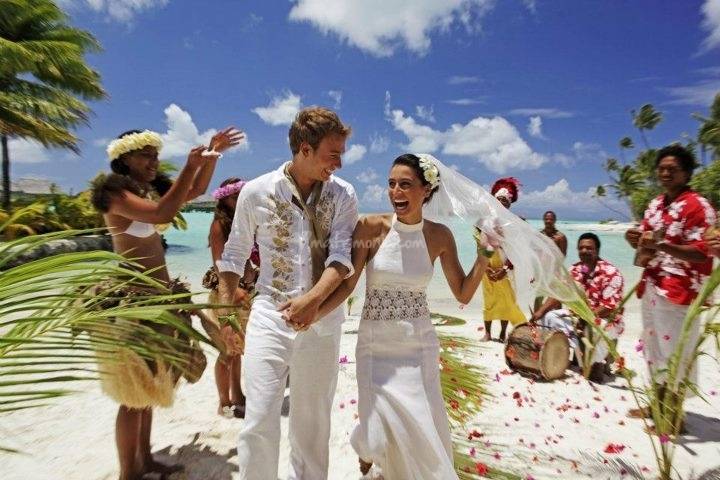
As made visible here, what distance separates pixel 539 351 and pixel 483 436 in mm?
2135

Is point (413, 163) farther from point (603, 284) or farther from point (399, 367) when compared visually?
point (603, 284)

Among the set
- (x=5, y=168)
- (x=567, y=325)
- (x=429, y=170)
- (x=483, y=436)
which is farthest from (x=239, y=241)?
(x=5, y=168)

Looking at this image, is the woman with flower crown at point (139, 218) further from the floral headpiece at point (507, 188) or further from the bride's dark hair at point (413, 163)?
the floral headpiece at point (507, 188)

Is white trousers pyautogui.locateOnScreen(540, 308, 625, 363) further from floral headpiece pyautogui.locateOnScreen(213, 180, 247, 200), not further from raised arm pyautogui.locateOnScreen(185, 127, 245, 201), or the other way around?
raised arm pyautogui.locateOnScreen(185, 127, 245, 201)

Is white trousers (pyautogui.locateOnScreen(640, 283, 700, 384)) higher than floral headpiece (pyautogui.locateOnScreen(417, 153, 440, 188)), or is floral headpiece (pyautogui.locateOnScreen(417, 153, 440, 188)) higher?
floral headpiece (pyautogui.locateOnScreen(417, 153, 440, 188))

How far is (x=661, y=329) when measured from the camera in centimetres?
445

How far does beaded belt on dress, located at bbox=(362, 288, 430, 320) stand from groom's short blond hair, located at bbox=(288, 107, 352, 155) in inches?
42.7

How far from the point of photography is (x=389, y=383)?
307cm

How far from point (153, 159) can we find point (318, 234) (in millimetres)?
1304

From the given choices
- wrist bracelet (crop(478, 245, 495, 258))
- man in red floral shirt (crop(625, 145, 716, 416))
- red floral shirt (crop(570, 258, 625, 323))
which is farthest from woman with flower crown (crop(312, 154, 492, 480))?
red floral shirt (crop(570, 258, 625, 323))

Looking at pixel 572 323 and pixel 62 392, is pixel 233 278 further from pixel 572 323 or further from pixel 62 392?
pixel 572 323

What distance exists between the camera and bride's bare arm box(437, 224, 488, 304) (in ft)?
10.6

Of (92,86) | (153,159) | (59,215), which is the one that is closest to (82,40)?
(92,86)

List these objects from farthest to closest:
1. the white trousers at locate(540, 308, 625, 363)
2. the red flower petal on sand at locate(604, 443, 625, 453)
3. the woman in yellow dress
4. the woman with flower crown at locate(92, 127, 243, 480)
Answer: the woman in yellow dress < the white trousers at locate(540, 308, 625, 363) < the red flower petal on sand at locate(604, 443, 625, 453) < the woman with flower crown at locate(92, 127, 243, 480)
